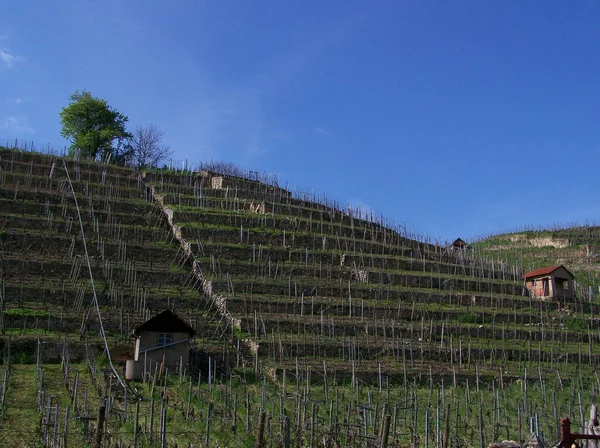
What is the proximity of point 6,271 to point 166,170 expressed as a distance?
21254 millimetres

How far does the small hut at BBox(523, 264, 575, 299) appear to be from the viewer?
35562mm

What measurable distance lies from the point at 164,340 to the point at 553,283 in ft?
73.3

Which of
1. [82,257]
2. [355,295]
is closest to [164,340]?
[82,257]

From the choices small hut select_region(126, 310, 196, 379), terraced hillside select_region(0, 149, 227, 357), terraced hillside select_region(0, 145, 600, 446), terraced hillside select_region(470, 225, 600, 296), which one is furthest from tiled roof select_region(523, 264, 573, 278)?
small hut select_region(126, 310, 196, 379)

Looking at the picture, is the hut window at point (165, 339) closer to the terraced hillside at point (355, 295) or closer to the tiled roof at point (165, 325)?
the tiled roof at point (165, 325)

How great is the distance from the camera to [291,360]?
2436cm

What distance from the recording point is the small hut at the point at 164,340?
2178 centimetres

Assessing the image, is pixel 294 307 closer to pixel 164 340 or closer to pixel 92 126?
pixel 164 340

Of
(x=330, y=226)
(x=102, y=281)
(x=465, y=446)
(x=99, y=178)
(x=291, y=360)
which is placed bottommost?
(x=465, y=446)

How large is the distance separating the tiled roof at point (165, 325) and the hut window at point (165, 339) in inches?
5.5

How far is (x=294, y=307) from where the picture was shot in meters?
29.1

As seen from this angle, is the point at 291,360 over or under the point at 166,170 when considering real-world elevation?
under

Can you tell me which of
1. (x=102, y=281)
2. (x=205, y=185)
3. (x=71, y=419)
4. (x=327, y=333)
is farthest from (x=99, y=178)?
(x=71, y=419)

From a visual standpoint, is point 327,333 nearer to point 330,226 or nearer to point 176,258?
point 176,258
